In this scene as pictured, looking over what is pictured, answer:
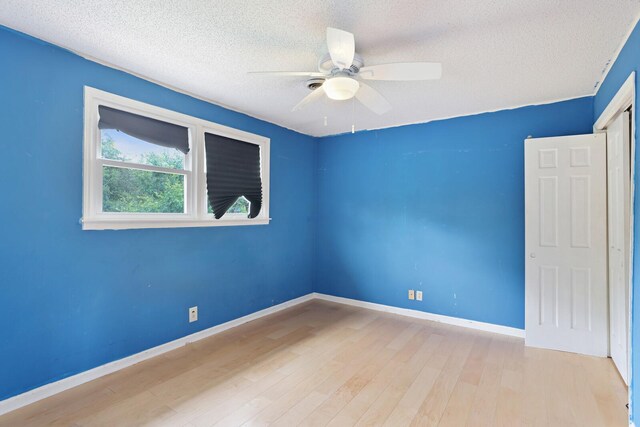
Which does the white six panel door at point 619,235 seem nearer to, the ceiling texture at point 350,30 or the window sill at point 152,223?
the ceiling texture at point 350,30

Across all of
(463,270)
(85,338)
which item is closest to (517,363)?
(463,270)

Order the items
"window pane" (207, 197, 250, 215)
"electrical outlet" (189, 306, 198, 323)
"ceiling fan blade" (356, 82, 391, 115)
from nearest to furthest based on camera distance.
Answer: "ceiling fan blade" (356, 82, 391, 115)
"electrical outlet" (189, 306, 198, 323)
"window pane" (207, 197, 250, 215)

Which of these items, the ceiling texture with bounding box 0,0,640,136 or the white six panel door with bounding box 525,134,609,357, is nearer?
the ceiling texture with bounding box 0,0,640,136

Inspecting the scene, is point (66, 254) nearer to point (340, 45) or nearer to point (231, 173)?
point (231, 173)

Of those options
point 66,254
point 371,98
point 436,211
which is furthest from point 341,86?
point 436,211

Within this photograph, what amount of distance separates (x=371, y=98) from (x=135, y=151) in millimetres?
1961

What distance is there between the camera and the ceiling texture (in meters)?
1.72

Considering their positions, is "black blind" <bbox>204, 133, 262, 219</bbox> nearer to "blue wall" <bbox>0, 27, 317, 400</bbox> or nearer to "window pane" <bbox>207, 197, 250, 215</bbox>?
"window pane" <bbox>207, 197, 250, 215</bbox>

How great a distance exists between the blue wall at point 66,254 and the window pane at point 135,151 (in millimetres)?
212

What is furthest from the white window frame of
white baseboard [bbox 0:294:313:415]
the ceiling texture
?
white baseboard [bbox 0:294:313:415]

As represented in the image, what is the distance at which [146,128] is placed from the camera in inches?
107

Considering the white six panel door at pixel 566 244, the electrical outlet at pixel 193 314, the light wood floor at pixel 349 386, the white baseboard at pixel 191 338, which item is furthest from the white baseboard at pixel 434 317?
the electrical outlet at pixel 193 314

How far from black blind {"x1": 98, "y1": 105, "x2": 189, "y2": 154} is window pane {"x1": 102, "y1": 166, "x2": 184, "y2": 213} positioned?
0.94 feet

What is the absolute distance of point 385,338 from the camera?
10.5 ft
